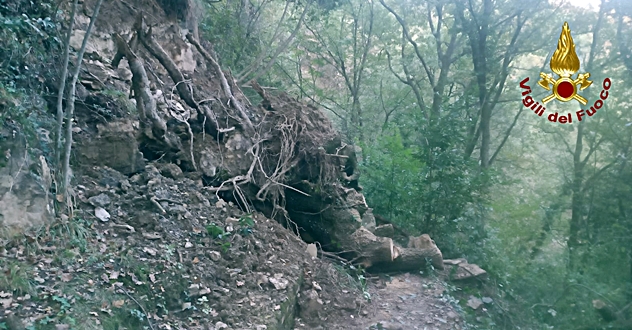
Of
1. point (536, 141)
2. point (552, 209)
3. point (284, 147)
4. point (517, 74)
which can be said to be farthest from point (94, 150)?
point (536, 141)

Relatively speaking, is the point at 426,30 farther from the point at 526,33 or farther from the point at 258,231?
the point at 258,231

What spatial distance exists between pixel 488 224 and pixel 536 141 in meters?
7.18

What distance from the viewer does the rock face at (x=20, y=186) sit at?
13.1 ft

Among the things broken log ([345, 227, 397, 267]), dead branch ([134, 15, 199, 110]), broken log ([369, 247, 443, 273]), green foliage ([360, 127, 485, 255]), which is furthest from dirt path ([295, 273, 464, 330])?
dead branch ([134, 15, 199, 110])

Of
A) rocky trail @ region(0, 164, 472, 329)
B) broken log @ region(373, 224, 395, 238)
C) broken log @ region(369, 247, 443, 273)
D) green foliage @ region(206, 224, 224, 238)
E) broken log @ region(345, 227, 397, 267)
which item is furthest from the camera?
broken log @ region(373, 224, 395, 238)

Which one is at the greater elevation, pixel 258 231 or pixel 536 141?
pixel 536 141

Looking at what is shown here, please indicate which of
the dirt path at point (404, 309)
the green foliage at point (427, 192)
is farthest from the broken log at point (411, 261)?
the green foliage at point (427, 192)

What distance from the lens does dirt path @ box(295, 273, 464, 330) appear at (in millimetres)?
5801

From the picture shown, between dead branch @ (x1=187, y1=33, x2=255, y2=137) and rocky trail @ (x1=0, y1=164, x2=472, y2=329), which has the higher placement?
dead branch @ (x1=187, y1=33, x2=255, y2=137)

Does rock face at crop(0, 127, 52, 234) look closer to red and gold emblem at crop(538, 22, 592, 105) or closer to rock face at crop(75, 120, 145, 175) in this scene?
rock face at crop(75, 120, 145, 175)

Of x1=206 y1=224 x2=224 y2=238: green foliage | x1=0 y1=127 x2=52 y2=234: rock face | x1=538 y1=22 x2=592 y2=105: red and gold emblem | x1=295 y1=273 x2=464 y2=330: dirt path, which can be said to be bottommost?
x1=295 y1=273 x2=464 y2=330: dirt path

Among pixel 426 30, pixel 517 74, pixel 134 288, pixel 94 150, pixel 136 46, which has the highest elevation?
pixel 426 30

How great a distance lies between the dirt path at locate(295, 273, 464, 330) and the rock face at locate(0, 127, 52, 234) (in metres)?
2.76

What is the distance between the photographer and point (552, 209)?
28.4 feet
